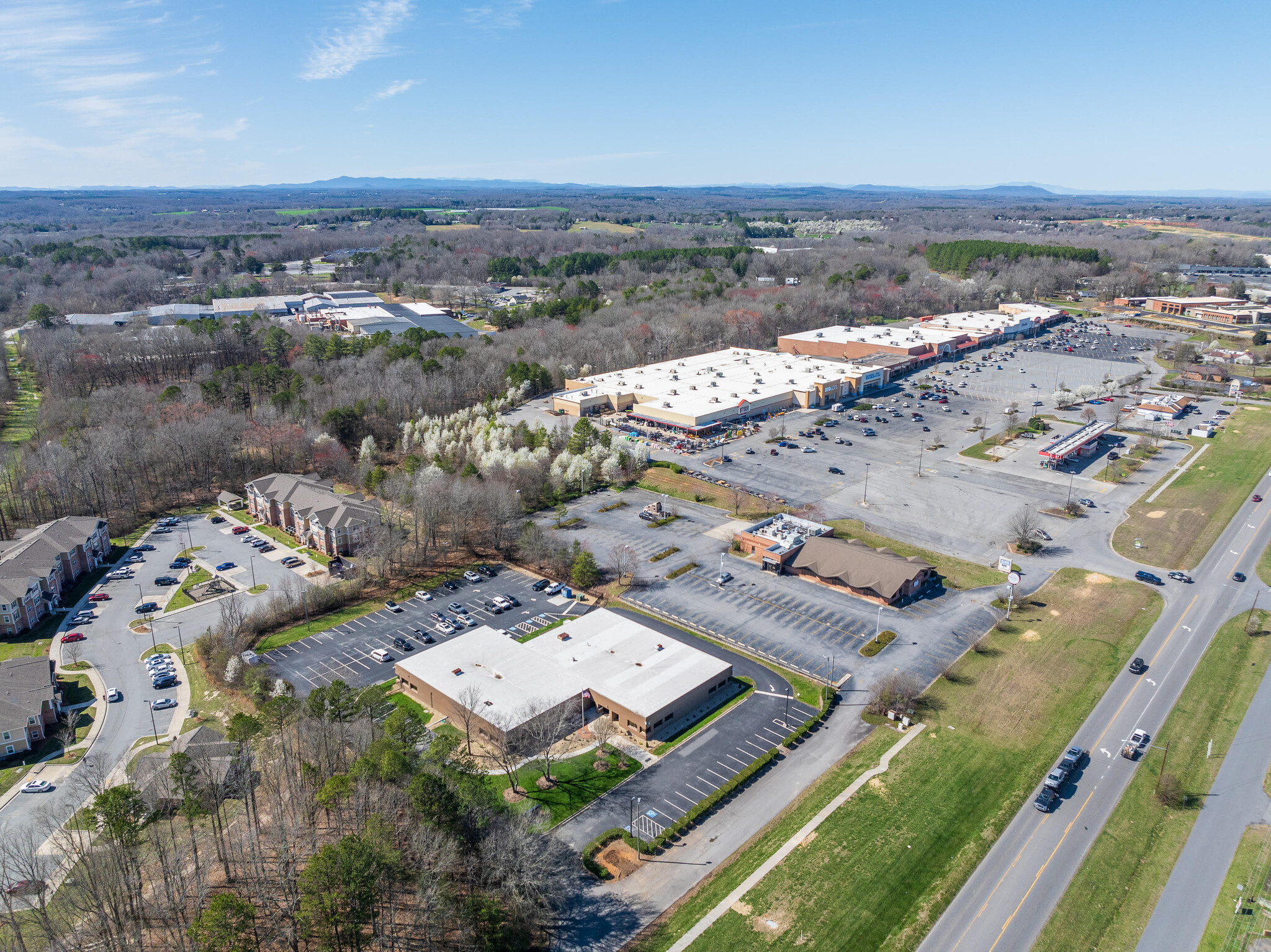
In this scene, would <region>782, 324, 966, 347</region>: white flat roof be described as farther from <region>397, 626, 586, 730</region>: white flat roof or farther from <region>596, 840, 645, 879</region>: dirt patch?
<region>596, 840, 645, 879</region>: dirt patch

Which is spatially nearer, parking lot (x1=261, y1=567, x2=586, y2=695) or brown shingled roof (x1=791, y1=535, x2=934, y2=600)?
parking lot (x1=261, y1=567, x2=586, y2=695)

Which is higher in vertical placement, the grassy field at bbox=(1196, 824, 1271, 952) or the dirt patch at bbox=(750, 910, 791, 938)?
the grassy field at bbox=(1196, 824, 1271, 952)

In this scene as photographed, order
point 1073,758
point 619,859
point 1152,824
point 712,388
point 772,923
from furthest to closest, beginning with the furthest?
point 712,388, point 1073,758, point 1152,824, point 619,859, point 772,923

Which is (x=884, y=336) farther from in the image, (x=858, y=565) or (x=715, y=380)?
(x=858, y=565)

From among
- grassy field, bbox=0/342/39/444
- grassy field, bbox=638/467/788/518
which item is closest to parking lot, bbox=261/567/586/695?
grassy field, bbox=638/467/788/518

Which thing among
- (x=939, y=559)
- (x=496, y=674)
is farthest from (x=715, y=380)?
(x=496, y=674)
